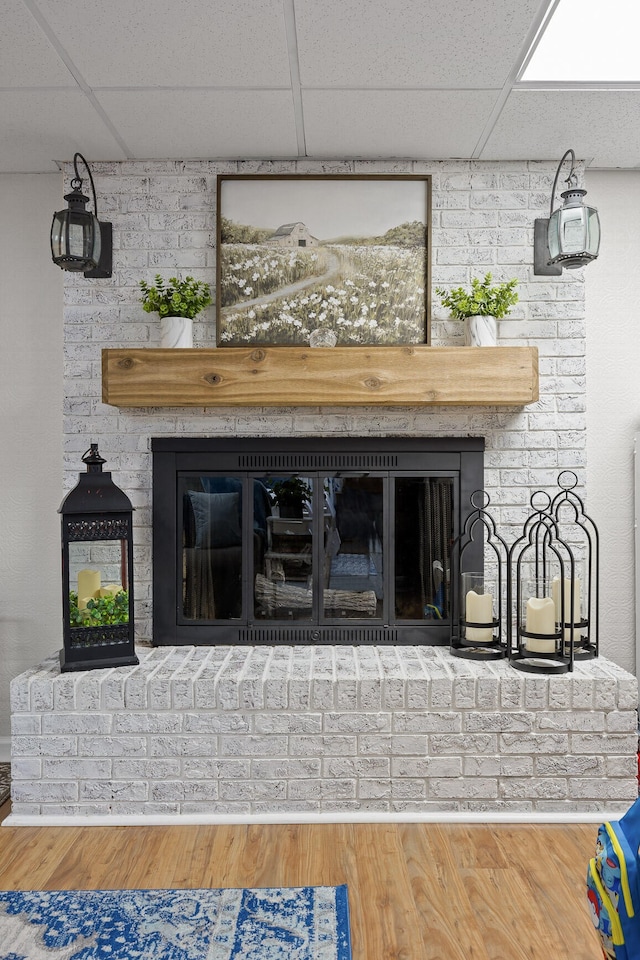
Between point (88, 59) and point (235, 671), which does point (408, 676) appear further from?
point (88, 59)

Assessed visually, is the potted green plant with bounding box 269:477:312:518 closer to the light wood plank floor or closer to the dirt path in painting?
the dirt path in painting

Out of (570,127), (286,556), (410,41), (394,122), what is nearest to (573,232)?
(570,127)

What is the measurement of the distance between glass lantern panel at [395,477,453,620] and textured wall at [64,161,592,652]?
0.22 metres

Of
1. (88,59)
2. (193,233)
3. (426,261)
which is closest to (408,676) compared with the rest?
(426,261)

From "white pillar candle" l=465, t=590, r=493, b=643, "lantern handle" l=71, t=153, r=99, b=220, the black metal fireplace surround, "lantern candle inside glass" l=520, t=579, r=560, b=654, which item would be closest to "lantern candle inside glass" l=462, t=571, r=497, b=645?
"white pillar candle" l=465, t=590, r=493, b=643

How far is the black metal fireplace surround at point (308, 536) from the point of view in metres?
2.93

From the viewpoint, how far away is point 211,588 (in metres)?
2.96

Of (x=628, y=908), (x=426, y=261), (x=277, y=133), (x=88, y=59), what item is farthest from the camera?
(x=426, y=261)

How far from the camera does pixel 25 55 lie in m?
2.20

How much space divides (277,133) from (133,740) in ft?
7.18

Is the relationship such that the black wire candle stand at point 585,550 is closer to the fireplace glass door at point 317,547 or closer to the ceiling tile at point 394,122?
the fireplace glass door at point 317,547

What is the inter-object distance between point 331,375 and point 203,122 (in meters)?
0.99

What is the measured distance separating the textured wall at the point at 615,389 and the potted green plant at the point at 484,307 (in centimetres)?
49

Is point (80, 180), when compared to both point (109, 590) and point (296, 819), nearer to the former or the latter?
point (109, 590)
